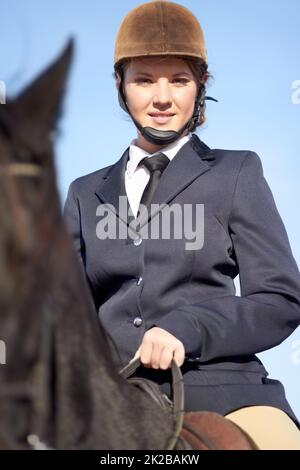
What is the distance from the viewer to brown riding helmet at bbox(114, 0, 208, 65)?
3996mm

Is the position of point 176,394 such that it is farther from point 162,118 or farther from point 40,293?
point 162,118

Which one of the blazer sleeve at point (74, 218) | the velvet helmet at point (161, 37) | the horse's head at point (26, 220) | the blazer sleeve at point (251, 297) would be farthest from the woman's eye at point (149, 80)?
the horse's head at point (26, 220)

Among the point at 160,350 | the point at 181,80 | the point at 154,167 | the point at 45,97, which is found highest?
the point at 181,80

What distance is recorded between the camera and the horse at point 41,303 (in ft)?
5.07

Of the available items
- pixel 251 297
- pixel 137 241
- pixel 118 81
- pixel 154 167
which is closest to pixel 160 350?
pixel 251 297

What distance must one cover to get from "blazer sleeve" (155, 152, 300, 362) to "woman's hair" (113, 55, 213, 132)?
47 centimetres

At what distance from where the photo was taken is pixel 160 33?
4.05 meters

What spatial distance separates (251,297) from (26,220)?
2218mm

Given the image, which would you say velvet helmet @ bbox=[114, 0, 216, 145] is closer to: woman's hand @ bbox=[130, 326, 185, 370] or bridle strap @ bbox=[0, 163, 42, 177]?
woman's hand @ bbox=[130, 326, 185, 370]

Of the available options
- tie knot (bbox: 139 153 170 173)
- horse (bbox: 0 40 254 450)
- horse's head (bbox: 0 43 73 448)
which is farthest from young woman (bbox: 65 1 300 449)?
horse's head (bbox: 0 43 73 448)

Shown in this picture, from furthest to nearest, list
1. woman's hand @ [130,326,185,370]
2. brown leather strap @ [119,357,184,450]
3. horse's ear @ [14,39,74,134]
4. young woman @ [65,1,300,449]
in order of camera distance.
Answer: young woman @ [65,1,300,449], woman's hand @ [130,326,185,370], brown leather strap @ [119,357,184,450], horse's ear @ [14,39,74,134]
